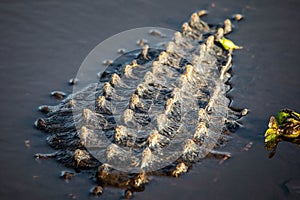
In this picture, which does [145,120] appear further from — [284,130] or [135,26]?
[135,26]

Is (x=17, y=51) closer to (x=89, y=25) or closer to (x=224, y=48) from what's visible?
(x=89, y=25)

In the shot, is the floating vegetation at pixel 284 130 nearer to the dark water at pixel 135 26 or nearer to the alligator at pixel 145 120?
the dark water at pixel 135 26

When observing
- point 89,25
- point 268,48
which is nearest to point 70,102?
point 89,25

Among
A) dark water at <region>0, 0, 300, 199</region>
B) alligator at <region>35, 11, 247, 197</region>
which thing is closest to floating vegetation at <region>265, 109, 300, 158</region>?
dark water at <region>0, 0, 300, 199</region>

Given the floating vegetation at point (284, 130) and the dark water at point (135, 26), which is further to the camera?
the floating vegetation at point (284, 130)

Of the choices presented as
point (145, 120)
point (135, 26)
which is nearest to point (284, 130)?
point (145, 120)

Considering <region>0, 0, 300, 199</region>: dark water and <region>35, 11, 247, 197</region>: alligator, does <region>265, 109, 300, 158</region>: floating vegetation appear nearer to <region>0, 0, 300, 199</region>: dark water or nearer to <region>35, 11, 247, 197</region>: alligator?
<region>0, 0, 300, 199</region>: dark water

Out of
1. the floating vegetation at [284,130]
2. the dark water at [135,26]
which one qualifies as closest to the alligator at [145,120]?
the dark water at [135,26]
